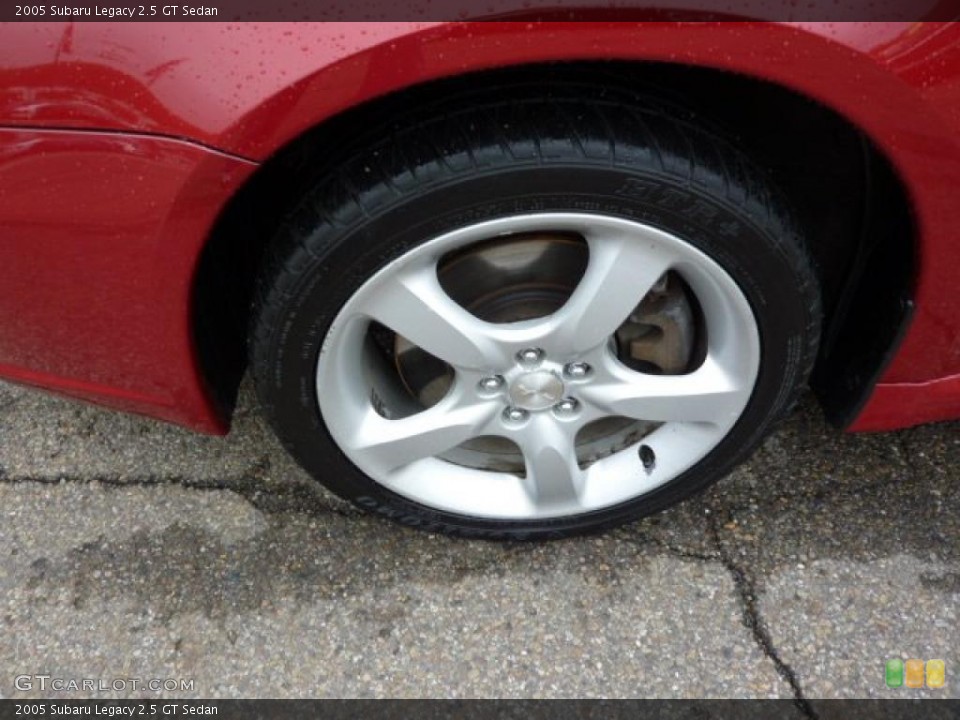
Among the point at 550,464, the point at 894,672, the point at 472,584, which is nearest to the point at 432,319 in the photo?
the point at 550,464

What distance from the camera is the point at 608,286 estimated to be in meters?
1.49

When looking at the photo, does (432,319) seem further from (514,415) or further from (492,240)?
(514,415)

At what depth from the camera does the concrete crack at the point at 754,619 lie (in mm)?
1668

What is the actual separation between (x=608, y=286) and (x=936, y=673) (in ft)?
3.10

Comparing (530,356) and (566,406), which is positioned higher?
(530,356)

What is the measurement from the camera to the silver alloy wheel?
57.4 inches

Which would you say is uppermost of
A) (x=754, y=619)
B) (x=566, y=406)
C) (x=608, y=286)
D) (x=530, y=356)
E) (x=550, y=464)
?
(x=608, y=286)

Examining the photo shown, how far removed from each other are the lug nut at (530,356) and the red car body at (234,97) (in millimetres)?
517

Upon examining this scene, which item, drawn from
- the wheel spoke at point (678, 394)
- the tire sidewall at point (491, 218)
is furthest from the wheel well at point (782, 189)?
the wheel spoke at point (678, 394)

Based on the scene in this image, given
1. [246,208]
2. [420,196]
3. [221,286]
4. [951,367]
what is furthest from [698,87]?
[221,286]

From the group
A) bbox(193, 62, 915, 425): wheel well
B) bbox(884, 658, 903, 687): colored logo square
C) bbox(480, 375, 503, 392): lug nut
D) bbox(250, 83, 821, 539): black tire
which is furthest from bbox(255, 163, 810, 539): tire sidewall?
bbox(884, 658, 903, 687): colored logo square

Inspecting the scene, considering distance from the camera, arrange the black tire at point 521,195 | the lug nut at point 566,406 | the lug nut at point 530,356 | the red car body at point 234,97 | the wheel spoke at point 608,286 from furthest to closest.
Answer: the lug nut at point 566,406 → the lug nut at point 530,356 → the wheel spoke at point 608,286 → the black tire at point 521,195 → the red car body at point 234,97

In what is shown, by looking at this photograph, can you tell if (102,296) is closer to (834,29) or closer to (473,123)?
(473,123)

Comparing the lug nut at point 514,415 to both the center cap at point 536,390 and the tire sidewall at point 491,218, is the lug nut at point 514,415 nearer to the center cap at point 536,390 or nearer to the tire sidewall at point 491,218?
the center cap at point 536,390
